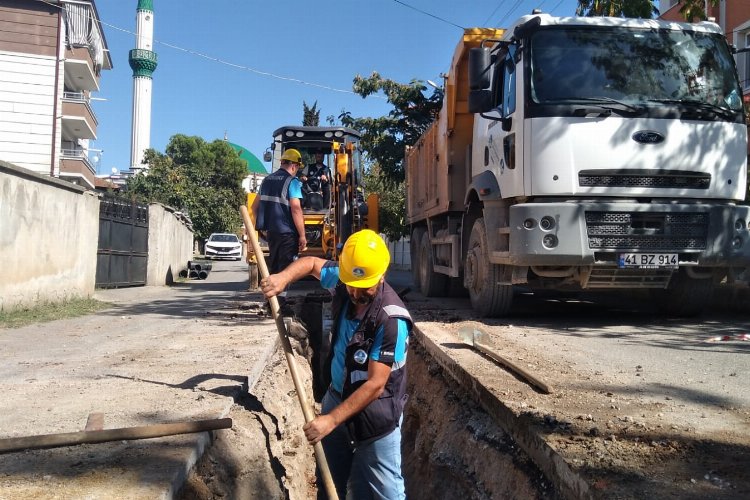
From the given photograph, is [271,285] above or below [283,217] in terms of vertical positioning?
below

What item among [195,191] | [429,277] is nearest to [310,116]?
[195,191]

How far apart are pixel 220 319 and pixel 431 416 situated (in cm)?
419

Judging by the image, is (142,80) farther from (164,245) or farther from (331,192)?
(331,192)

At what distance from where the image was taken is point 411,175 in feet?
45.7

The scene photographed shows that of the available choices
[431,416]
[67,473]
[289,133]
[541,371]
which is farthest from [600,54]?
[289,133]

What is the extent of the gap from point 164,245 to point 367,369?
15329 millimetres

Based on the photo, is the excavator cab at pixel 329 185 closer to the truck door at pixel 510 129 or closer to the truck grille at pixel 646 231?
the truck door at pixel 510 129

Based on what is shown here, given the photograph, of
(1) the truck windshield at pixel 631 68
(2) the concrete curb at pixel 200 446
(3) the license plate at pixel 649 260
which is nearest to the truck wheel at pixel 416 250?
(1) the truck windshield at pixel 631 68

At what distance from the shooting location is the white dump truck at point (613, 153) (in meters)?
6.70

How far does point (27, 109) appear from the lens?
2188 cm

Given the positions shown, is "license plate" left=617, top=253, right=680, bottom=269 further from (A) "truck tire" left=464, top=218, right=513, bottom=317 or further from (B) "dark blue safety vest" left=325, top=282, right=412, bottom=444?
(B) "dark blue safety vest" left=325, top=282, right=412, bottom=444

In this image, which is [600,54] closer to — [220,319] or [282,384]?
[282,384]

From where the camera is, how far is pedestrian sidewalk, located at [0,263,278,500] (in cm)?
302

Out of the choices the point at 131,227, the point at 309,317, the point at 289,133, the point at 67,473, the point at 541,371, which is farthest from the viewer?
the point at 131,227
